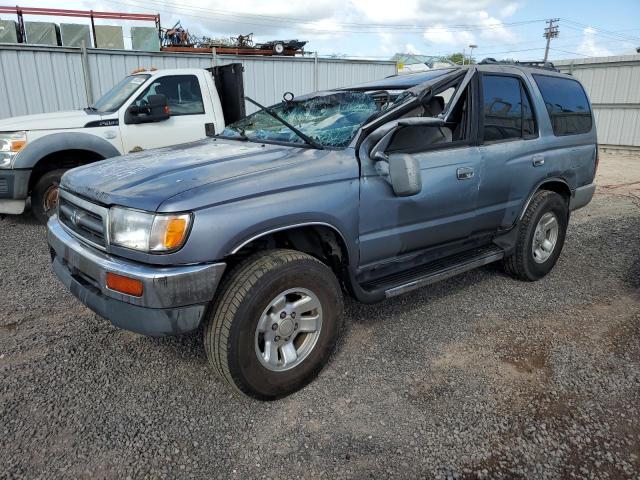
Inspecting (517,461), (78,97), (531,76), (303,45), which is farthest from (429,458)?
(303,45)

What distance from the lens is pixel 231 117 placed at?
6.95 metres

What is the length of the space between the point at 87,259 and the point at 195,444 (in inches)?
43.5

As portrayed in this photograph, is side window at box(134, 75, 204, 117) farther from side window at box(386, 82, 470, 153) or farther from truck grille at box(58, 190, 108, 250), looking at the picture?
side window at box(386, 82, 470, 153)

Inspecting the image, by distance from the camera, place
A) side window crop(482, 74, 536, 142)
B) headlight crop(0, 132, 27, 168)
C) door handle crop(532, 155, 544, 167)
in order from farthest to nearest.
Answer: headlight crop(0, 132, 27, 168) → door handle crop(532, 155, 544, 167) → side window crop(482, 74, 536, 142)

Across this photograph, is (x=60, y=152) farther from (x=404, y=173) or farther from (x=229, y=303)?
(x=404, y=173)

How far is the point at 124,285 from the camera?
2.35 meters

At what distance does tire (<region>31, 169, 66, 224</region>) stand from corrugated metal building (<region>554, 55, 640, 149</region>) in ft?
49.9

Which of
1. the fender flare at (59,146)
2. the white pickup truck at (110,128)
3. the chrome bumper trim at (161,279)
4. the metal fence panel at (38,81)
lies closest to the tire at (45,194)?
the white pickup truck at (110,128)

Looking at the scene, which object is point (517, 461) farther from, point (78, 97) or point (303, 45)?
point (303, 45)

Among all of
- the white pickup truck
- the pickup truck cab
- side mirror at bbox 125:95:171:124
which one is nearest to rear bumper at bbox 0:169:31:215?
the white pickup truck

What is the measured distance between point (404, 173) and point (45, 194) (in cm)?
508

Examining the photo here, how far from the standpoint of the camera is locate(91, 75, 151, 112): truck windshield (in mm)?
6262

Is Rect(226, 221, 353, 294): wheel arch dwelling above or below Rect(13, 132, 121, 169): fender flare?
Answer: below

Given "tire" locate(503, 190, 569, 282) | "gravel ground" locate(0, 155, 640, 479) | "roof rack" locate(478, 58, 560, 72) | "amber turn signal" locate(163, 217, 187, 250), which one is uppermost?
"roof rack" locate(478, 58, 560, 72)
